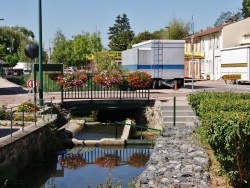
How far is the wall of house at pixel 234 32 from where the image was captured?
4916 centimetres

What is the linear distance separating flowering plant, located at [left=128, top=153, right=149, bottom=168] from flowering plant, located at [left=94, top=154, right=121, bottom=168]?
0.43 meters

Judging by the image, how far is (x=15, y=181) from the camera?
11586mm

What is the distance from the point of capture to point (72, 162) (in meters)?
15.2

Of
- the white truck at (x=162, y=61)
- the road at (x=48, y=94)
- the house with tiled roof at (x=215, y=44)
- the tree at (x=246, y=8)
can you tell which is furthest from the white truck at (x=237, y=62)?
the tree at (x=246, y=8)

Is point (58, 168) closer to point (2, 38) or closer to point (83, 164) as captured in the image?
point (83, 164)

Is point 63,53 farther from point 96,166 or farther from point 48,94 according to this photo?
point 96,166

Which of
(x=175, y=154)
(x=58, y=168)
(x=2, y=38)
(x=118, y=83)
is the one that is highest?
(x=2, y=38)

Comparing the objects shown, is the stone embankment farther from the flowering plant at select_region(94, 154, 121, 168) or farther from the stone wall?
the stone wall

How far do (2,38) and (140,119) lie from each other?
53850 mm

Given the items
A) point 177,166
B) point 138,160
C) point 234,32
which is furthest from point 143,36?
point 177,166

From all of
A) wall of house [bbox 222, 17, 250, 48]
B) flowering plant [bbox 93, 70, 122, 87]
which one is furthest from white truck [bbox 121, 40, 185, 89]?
wall of house [bbox 222, 17, 250, 48]

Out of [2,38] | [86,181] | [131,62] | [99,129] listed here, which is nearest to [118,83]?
[99,129]

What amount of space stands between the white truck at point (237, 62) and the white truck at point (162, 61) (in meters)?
6.34

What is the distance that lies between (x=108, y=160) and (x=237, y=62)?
86.9 ft
